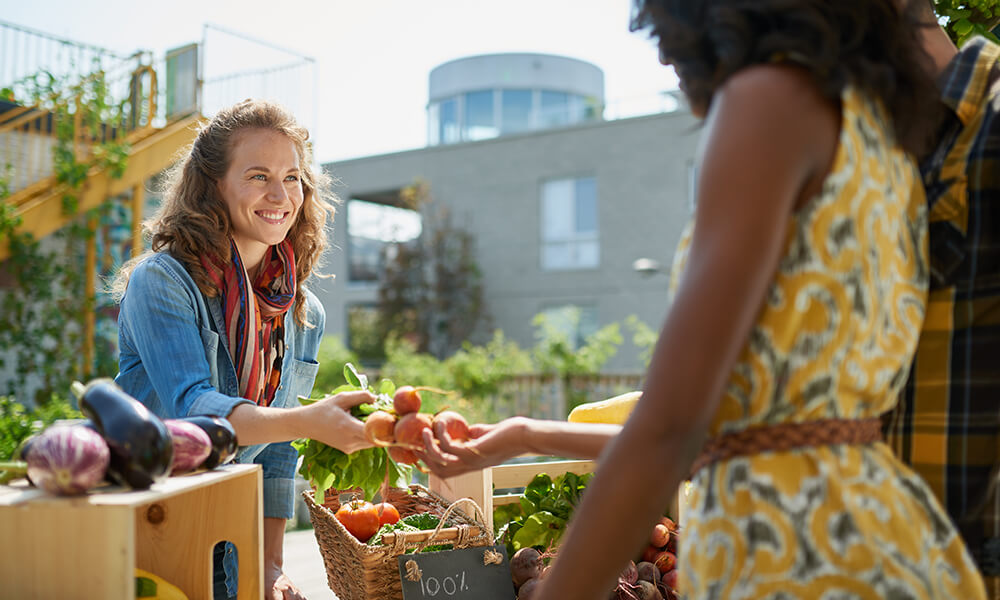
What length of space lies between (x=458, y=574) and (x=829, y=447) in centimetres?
122

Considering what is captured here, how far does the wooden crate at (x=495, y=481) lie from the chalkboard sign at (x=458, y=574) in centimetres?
19

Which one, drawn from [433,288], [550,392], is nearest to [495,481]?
[550,392]

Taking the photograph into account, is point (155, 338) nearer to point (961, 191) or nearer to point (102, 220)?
point (961, 191)

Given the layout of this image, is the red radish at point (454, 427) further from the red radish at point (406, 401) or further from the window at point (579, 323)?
the window at point (579, 323)

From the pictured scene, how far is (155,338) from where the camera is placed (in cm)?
191

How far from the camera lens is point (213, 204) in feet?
7.22

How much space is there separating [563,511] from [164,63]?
31.8ft

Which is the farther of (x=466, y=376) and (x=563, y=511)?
(x=466, y=376)

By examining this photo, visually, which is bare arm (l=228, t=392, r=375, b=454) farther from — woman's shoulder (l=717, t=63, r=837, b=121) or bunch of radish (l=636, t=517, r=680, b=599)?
woman's shoulder (l=717, t=63, r=837, b=121)

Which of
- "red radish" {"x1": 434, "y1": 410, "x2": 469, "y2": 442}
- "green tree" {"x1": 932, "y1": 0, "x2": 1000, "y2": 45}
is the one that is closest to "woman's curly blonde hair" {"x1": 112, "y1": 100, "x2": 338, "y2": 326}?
"red radish" {"x1": 434, "y1": 410, "x2": 469, "y2": 442}

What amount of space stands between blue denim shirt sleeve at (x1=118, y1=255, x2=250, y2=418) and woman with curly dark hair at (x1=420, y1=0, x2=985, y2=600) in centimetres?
115

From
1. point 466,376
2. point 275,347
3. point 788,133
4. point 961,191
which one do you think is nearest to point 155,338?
point 275,347

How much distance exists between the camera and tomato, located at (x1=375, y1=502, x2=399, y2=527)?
6.89 ft

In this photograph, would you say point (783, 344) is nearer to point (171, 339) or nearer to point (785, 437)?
point (785, 437)
